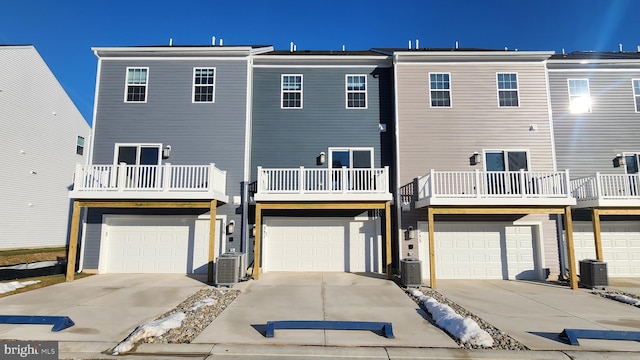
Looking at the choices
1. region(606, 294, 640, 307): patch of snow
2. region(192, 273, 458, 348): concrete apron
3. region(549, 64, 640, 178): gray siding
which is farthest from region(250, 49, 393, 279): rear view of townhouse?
region(549, 64, 640, 178): gray siding

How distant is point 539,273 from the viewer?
11086 millimetres

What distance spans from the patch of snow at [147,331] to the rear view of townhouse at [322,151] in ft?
16.8

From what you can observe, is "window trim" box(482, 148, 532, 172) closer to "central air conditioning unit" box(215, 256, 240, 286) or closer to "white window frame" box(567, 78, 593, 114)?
"white window frame" box(567, 78, 593, 114)

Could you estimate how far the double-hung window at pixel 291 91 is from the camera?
488 inches

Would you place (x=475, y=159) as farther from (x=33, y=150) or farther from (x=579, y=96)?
(x=33, y=150)

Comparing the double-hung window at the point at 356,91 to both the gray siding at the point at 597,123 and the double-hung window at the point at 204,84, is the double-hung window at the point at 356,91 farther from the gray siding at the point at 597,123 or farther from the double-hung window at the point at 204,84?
the gray siding at the point at 597,123

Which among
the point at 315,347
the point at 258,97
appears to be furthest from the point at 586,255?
the point at 258,97

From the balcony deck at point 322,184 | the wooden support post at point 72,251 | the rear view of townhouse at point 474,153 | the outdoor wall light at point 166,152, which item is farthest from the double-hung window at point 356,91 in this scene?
the wooden support post at point 72,251

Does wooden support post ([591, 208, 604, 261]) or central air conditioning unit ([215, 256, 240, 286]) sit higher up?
wooden support post ([591, 208, 604, 261])

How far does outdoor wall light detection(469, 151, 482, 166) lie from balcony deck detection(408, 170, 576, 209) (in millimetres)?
718

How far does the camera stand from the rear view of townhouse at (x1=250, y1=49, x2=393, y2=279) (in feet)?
37.2

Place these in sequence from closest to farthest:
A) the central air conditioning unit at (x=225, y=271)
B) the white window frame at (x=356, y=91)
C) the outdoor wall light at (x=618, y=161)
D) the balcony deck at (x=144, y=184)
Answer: the central air conditioning unit at (x=225, y=271), the balcony deck at (x=144, y=184), the outdoor wall light at (x=618, y=161), the white window frame at (x=356, y=91)

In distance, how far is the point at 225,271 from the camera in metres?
9.45

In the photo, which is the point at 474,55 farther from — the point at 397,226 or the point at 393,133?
the point at 397,226
